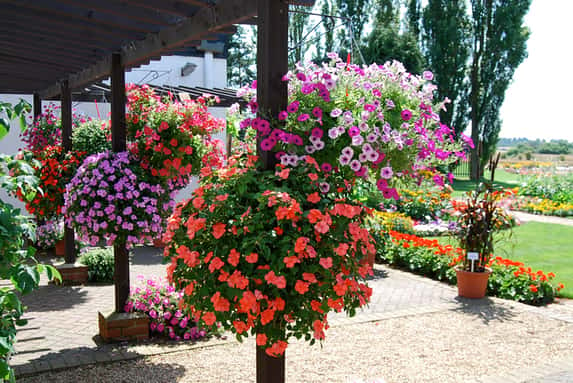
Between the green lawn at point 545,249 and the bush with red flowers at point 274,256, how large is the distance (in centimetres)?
473

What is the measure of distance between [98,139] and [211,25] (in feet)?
16.0

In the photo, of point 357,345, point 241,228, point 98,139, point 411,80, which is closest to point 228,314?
point 241,228

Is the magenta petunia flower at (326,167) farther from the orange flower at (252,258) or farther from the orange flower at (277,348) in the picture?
the orange flower at (277,348)

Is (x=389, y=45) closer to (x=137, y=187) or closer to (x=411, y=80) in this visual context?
(x=137, y=187)

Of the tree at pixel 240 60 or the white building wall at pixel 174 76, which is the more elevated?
the tree at pixel 240 60

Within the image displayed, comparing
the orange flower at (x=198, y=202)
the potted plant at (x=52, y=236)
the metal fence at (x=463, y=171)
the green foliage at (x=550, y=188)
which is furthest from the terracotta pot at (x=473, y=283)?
the metal fence at (x=463, y=171)

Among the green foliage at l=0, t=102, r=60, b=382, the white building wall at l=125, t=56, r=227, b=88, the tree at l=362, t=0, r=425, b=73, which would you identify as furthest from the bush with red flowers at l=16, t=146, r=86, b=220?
the tree at l=362, t=0, r=425, b=73

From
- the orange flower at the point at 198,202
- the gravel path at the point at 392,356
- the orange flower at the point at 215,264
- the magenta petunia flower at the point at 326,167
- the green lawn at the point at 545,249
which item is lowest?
the gravel path at the point at 392,356

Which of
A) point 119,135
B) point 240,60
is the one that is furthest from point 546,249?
point 240,60

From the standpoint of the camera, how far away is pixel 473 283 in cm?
607

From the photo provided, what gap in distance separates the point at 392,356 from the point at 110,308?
284cm

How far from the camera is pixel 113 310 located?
4.72m

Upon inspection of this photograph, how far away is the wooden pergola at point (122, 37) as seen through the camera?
2.51 metres

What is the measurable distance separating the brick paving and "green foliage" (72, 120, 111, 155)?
1894 millimetres
